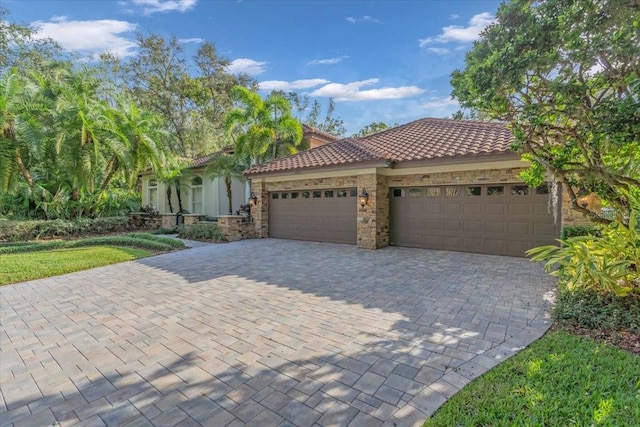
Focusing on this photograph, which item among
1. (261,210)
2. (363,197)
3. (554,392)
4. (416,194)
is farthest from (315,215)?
(554,392)

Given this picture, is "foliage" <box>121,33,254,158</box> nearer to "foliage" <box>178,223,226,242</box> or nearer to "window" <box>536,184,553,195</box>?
"foliage" <box>178,223,226,242</box>

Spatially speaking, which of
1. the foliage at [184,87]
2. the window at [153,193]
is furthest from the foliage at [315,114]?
the window at [153,193]

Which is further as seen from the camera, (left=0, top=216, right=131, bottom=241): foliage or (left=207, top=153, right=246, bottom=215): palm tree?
(left=207, top=153, right=246, bottom=215): palm tree

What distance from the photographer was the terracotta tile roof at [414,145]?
948 cm

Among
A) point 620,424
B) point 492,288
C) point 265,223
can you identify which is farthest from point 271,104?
point 620,424

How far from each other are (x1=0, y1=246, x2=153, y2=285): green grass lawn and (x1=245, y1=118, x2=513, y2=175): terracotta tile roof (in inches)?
234

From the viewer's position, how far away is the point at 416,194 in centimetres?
1091

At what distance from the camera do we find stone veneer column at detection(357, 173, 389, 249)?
35.1 feet

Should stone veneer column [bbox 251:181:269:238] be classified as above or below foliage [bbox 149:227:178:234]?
above

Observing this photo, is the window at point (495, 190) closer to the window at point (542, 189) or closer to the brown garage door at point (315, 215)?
the window at point (542, 189)

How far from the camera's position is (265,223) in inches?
560

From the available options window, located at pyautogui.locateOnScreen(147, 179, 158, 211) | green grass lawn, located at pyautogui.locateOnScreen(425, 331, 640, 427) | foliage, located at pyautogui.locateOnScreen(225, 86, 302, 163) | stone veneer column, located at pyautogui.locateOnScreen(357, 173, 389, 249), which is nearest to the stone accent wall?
foliage, located at pyautogui.locateOnScreen(225, 86, 302, 163)

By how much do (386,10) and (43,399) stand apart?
14352mm

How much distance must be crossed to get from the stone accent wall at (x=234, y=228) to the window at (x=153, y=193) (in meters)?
9.80
